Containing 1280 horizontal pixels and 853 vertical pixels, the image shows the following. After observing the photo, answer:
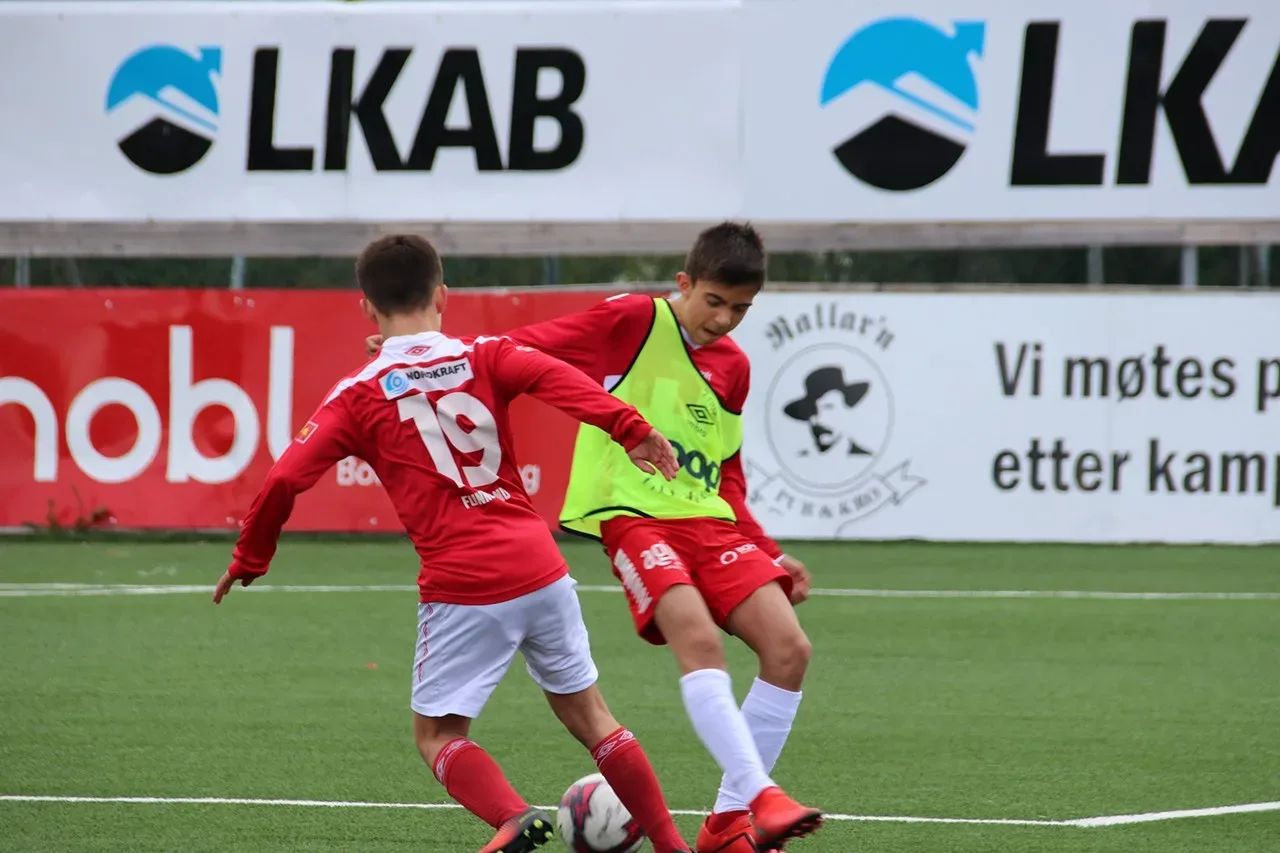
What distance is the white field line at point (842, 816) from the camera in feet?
17.7

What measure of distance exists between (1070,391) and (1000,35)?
3.00 meters

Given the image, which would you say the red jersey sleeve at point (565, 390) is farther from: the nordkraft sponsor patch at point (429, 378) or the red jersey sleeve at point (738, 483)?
the red jersey sleeve at point (738, 483)

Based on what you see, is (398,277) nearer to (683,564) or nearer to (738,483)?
(683,564)

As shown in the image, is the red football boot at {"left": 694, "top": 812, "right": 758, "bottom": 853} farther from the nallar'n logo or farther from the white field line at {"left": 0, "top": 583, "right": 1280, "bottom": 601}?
the nallar'n logo

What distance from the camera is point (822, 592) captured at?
11.1 metres

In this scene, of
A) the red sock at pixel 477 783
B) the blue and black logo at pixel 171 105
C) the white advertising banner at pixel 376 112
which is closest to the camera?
the red sock at pixel 477 783

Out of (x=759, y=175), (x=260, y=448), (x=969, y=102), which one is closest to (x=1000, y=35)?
(x=969, y=102)

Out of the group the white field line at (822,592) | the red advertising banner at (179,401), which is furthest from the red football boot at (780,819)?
the red advertising banner at (179,401)

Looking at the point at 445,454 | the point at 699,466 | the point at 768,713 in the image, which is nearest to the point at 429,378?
the point at 445,454

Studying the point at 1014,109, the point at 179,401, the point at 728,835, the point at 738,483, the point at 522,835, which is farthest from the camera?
the point at 1014,109

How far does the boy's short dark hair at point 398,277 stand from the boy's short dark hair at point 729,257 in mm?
901

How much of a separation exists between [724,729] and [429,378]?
1213mm

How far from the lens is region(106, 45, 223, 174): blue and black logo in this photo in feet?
48.6

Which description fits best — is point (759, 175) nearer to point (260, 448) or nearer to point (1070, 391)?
point (1070, 391)
